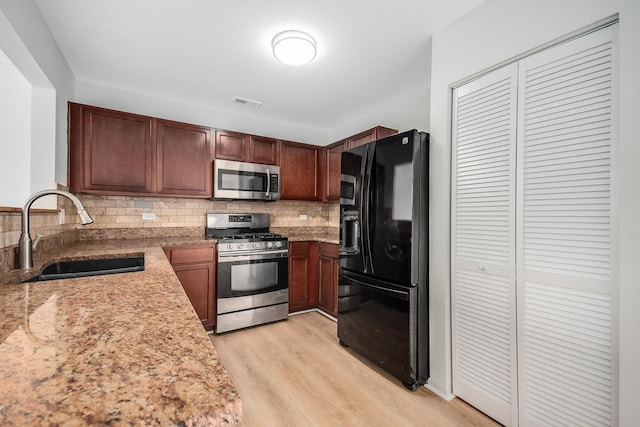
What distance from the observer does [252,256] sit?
9.95ft

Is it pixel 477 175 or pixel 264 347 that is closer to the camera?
pixel 477 175

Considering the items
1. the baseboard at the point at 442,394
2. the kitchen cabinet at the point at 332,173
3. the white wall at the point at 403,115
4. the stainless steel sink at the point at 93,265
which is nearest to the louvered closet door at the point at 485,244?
the baseboard at the point at 442,394

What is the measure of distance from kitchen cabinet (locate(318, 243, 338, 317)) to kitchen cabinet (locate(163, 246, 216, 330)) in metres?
1.22

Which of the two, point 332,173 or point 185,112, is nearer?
point 185,112

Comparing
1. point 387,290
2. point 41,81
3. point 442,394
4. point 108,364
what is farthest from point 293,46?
point 442,394

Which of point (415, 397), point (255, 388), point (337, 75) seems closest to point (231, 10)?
point (337, 75)

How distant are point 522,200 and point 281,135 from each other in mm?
3067

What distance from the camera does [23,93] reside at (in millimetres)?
2039

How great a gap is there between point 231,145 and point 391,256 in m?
2.18

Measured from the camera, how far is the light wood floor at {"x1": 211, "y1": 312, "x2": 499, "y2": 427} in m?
1.70

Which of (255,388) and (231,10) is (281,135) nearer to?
(231,10)

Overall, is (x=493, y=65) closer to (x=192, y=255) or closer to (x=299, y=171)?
(x=299, y=171)

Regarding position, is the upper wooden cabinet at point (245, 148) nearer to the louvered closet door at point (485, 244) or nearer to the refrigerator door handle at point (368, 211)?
the refrigerator door handle at point (368, 211)

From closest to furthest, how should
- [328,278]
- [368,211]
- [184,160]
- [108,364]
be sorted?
[108,364] → [368,211] → [184,160] → [328,278]
